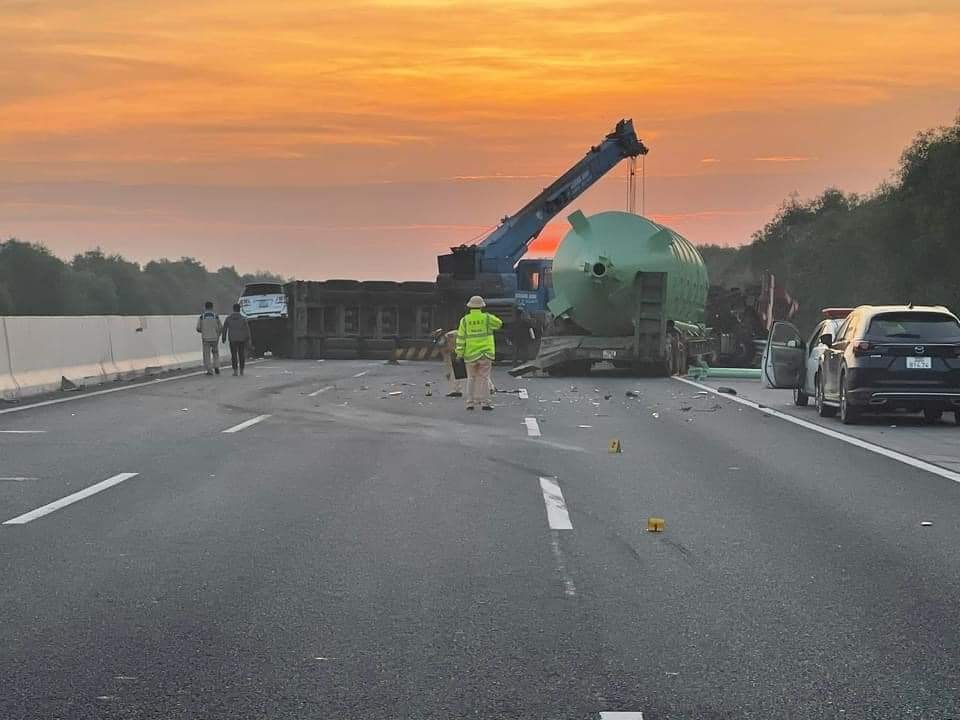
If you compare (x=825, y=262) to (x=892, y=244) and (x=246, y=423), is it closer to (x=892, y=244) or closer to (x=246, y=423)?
(x=892, y=244)

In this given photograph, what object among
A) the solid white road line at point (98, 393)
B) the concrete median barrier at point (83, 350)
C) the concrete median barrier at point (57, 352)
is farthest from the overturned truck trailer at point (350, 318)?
the concrete median barrier at point (57, 352)

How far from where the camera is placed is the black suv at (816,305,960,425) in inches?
797

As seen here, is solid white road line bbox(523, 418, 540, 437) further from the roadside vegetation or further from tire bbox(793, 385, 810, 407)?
the roadside vegetation

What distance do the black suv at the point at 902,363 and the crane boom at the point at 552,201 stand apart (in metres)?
24.4

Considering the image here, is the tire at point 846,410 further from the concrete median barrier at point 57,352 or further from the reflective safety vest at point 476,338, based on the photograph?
the concrete median barrier at point 57,352

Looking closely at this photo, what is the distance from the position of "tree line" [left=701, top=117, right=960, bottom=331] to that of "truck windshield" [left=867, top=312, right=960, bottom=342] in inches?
1292

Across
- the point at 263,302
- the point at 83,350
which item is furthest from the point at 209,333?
the point at 263,302

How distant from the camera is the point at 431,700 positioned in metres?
5.87

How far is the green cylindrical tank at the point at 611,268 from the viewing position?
34438 mm

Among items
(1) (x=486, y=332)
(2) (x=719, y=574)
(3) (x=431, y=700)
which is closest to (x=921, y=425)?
(1) (x=486, y=332)

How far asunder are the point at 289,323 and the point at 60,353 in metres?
19.7

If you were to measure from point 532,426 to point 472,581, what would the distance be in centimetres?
1144

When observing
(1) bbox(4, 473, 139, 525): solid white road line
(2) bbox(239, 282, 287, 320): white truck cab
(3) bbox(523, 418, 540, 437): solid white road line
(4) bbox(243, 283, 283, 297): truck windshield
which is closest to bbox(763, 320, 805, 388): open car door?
(3) bbox(523, 418, 540, 437): solid white road line

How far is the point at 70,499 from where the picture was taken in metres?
12.0
